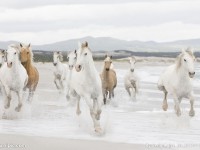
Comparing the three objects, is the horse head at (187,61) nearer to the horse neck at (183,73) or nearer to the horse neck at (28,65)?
the horse neck at (183,73)

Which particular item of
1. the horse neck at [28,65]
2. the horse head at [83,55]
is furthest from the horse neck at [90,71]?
the horse neck at [28,65]

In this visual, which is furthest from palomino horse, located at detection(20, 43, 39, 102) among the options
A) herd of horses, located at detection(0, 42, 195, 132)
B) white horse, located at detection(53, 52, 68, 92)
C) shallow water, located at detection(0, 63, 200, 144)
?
white horse, located at detection(53, 52, 68, 92)

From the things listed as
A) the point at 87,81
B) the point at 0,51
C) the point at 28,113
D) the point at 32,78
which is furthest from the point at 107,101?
the point at 87,81

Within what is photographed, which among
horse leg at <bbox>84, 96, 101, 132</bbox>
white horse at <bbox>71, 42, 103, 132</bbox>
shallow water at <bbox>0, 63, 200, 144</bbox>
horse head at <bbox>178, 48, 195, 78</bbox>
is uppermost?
horse head at <bbox>178, 48, 195, 78</bbox>

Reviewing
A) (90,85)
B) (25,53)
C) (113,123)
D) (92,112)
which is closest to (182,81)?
(113,123)

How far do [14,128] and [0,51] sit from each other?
10387mm

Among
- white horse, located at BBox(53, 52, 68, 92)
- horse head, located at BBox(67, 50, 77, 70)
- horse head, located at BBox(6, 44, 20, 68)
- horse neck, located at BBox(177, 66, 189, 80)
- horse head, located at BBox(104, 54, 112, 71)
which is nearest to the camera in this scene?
horse head, located at BBox(6, 44, 20, 68)

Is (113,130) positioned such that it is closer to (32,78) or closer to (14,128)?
(14,128)

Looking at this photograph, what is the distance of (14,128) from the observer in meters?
10.9

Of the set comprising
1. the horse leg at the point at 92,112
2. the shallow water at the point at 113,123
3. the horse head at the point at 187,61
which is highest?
the horse head at the point at 187,61

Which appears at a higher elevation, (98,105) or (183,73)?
(183,73)

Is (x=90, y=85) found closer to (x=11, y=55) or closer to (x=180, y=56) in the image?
(x=11, y=55)

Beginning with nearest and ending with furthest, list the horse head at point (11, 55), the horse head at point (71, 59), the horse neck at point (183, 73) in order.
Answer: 1. the horse head at point (11, 55)
2. the horse neck at point (183, 73)
3. the horse head at point (71, 59)

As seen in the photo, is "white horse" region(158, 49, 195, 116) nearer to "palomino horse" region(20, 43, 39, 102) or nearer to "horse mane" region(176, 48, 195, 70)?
"horse mane" region(176, 48, 195, 70)
